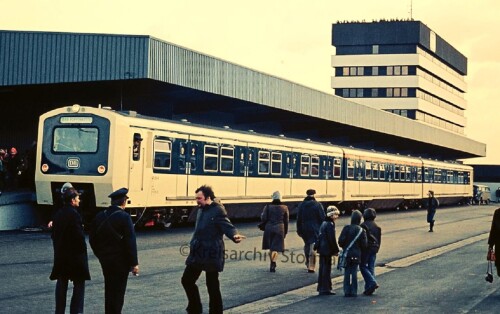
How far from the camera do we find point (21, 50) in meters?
31.3

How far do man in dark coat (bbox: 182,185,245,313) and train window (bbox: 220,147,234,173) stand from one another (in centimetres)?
1814

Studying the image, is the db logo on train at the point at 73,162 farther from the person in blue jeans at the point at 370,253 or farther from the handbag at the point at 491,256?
the handbag at the point at 491,256

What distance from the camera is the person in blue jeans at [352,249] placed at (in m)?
13.3

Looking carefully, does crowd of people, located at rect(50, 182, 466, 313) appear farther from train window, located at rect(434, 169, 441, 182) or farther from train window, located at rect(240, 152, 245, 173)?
train window, located at rect(434, 169, 441, 182)

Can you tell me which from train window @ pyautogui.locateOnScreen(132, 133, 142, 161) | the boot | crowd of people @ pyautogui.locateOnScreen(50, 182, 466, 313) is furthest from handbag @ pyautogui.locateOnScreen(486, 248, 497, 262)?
train window @ pyautogui.locateOnScreen(132, 133, 142, 161)

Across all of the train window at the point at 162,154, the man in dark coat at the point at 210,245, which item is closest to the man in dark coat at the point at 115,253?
the man in dark coat at the point at 210,245

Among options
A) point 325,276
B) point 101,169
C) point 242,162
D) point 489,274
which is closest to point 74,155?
point 101,169

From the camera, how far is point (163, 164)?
2498cm

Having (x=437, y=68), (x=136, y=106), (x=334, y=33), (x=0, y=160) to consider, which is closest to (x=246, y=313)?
(x=0, y=160)

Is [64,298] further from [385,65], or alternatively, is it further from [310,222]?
[385,65]

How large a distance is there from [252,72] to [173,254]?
21075 millimetres

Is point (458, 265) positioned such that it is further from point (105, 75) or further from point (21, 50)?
point (21, 50)

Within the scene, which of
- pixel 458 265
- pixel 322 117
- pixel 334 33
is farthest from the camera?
pixel 334 33

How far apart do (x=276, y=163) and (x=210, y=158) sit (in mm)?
5595
